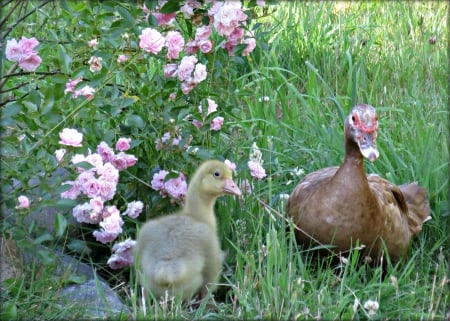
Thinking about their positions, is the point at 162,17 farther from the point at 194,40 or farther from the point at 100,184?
the point at 100,184

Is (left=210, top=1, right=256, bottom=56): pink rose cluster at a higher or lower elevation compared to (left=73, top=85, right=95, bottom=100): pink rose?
higher

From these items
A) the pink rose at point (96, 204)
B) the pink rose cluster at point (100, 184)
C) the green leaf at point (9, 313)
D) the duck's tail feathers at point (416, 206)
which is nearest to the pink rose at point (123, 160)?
the pink rose cluster at point (100, 184)

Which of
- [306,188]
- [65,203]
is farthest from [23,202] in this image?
[306,188]

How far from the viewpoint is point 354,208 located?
3895mm

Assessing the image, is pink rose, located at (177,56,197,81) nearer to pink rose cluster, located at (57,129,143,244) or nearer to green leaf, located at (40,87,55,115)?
pink rose cluster, located at (57,129,143,244)

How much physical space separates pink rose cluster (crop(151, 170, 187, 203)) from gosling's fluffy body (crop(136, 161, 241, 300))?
0.52ft

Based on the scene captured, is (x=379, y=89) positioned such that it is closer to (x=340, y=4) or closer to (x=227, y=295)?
(x=340, y=4)

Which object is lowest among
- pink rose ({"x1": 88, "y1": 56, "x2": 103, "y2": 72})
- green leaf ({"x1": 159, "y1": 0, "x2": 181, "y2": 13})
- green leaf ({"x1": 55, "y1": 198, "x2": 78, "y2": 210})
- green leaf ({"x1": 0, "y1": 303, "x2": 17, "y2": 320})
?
green leaf ({"x1": 0, "y1": 303, "x2": 17, "y2": 320})

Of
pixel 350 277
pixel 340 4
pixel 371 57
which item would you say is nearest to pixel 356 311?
pixel 350 277

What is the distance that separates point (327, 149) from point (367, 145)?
2.29 feet

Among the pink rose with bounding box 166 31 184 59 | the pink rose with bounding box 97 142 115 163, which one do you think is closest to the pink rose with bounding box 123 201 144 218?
the pink rose with bounding box 97 142 115 163

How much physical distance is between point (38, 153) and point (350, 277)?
1.24 meters

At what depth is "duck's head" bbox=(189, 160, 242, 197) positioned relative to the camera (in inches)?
141

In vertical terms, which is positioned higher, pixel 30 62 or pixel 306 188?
pixel 30 62
